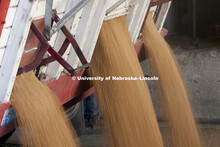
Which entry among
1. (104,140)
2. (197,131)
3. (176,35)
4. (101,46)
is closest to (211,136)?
(197,131)

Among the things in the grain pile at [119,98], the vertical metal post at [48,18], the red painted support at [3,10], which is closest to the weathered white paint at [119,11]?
the grain pile at [119,98]

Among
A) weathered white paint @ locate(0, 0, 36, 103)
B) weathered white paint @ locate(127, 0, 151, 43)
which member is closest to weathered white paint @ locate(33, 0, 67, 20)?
weathered white paint @ locate(0, 0, 36, 103)

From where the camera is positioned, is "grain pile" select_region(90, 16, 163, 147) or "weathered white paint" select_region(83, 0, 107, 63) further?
"grain pile" select_region(90, 16, 163, 147)

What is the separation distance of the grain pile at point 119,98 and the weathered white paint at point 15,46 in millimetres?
921

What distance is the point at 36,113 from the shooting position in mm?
2109

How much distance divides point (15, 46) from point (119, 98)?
1.05m

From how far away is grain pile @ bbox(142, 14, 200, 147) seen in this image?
328 centimetres

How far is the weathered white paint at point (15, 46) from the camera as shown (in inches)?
71.7

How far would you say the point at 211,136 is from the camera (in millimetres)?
4004

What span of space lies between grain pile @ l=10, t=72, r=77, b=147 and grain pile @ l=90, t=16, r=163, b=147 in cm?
57

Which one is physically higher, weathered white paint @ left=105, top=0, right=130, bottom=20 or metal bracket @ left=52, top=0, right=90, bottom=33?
metal bracket @ left=52, top=0, right=90, bottom=33

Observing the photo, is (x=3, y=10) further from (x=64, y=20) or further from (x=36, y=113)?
(x=36, y=113)

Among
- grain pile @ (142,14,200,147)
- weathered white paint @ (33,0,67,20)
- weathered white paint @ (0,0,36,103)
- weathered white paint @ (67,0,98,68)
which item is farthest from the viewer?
grain pile @ (142,14,200,147)

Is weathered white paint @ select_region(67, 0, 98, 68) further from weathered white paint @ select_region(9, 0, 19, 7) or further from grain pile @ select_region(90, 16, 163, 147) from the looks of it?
weathered white paint @ select_region(9, 0, 19, 7)
